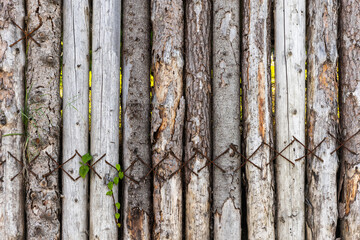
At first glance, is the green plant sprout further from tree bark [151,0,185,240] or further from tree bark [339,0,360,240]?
tree bark [339,0,360,240]

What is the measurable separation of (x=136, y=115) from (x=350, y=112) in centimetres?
218

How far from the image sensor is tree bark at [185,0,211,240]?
3049 mm

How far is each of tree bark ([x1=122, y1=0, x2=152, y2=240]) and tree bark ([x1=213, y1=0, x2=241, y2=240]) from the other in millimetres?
703

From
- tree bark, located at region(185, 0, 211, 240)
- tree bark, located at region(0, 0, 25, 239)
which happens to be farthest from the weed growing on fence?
tree bark, located at region(185, 0, 211, 240)

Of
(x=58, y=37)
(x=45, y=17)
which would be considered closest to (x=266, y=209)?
(x=58, y=37)

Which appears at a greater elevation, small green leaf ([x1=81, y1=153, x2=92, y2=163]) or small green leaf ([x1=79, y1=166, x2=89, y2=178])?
small green leaf ([x1=81, y1=153, x2=92, y2=163])

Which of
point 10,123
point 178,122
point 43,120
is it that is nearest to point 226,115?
point 178,122

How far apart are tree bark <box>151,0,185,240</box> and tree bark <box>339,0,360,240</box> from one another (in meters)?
1.66

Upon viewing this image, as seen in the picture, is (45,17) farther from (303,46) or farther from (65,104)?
(303,46)

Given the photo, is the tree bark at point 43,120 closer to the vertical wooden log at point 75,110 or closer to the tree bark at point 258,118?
the vertical wooden log at point 75,110

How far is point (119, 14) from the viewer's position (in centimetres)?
320

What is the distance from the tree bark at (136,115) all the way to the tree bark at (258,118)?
1.02 metres

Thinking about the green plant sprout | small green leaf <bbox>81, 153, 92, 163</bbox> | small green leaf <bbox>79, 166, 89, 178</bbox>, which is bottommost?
the green plant sprout

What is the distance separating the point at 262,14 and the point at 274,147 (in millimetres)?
1379
